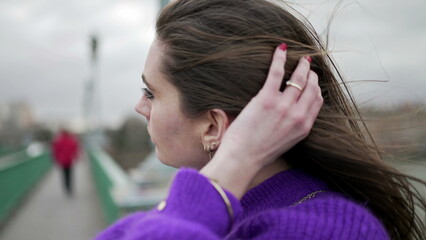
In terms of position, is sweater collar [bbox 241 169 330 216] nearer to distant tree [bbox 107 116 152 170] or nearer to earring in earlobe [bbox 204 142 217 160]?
earring in earlobe [bbox 204 142 217 160]

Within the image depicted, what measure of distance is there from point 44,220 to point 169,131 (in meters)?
8.57

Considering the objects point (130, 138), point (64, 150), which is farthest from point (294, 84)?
point (130, 138)

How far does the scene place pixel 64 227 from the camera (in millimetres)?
8578

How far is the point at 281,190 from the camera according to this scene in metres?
1.41

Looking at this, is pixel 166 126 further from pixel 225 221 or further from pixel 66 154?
pixel 66 154

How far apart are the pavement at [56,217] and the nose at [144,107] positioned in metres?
6.49

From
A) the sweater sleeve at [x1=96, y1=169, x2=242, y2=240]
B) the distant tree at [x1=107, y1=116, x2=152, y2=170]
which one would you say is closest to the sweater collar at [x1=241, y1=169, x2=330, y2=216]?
the sweater sleeve at [x1=96, y1=169, x2=242, y2=240]

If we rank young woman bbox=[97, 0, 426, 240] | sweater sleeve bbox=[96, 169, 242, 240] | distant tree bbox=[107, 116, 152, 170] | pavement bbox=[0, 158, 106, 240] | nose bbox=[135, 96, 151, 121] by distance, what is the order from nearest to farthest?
sweater sleeve bbox=[96, 169, 242, 240] → young woman bbox=[97, 0, 426, 240] → nose bbox=[135, 96, 151, 121] → pavement bbox=[0, 158, 106, 240] → distant tree bbox=[107, 116, 152, 170]

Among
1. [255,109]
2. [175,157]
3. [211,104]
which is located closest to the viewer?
[255,109]

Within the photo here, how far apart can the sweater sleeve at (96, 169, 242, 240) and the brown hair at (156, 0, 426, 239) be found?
328 millimetres

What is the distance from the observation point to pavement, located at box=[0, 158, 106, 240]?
313 inches

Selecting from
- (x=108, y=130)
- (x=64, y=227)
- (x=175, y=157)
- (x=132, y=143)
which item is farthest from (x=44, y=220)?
(x=108, y=130)

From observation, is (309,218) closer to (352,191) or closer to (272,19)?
(352,191)

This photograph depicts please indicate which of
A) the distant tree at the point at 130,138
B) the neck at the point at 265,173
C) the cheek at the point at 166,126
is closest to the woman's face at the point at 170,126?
the cheek at the point at 166,126
